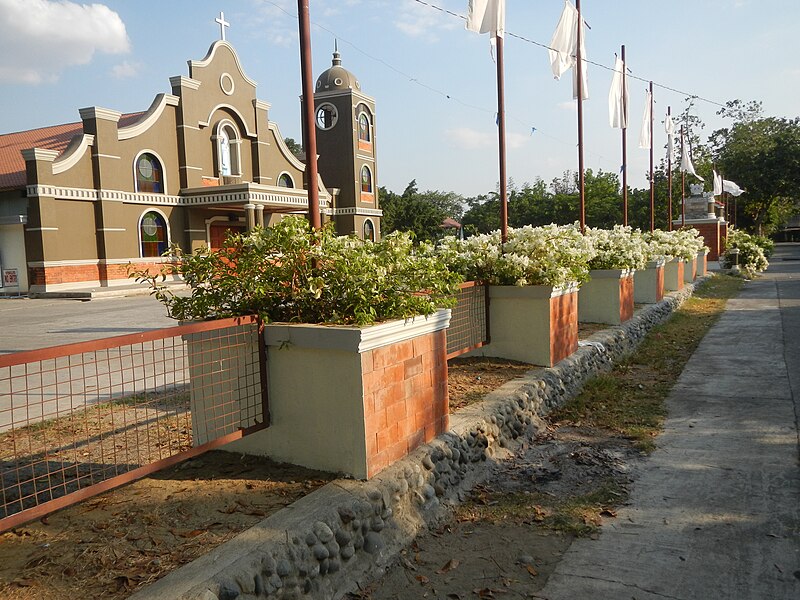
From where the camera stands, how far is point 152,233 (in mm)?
27312

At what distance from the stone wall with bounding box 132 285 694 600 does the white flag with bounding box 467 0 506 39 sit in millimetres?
4853

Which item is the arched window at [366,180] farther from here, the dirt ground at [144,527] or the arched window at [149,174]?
the dirt ground at [144,527]

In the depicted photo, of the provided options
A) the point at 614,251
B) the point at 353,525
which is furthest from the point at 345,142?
the point at 353,525

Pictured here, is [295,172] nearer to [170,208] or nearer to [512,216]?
[170,208]

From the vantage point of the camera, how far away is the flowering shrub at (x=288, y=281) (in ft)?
13.9

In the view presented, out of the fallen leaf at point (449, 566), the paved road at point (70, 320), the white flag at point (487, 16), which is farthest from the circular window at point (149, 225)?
the fallen leaf at point (449, 566)

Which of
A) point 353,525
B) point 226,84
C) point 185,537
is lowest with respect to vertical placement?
point 353,525

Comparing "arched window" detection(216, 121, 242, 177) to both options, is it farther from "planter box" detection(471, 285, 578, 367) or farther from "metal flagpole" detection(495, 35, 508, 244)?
"planter box" detection(471, 285, 578, 367)

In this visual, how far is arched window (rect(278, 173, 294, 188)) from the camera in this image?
34500 millimetres

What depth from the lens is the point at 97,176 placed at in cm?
2470

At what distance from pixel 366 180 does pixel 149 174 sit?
50.9 feet

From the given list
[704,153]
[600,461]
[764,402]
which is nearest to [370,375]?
[600,461]

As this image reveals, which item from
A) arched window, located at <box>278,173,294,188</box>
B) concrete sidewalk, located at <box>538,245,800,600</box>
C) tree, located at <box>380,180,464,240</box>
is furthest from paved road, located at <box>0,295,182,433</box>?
tree, located at <box>380,180,464,240</box>

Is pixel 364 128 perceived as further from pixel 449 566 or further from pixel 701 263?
pixel 449 566
